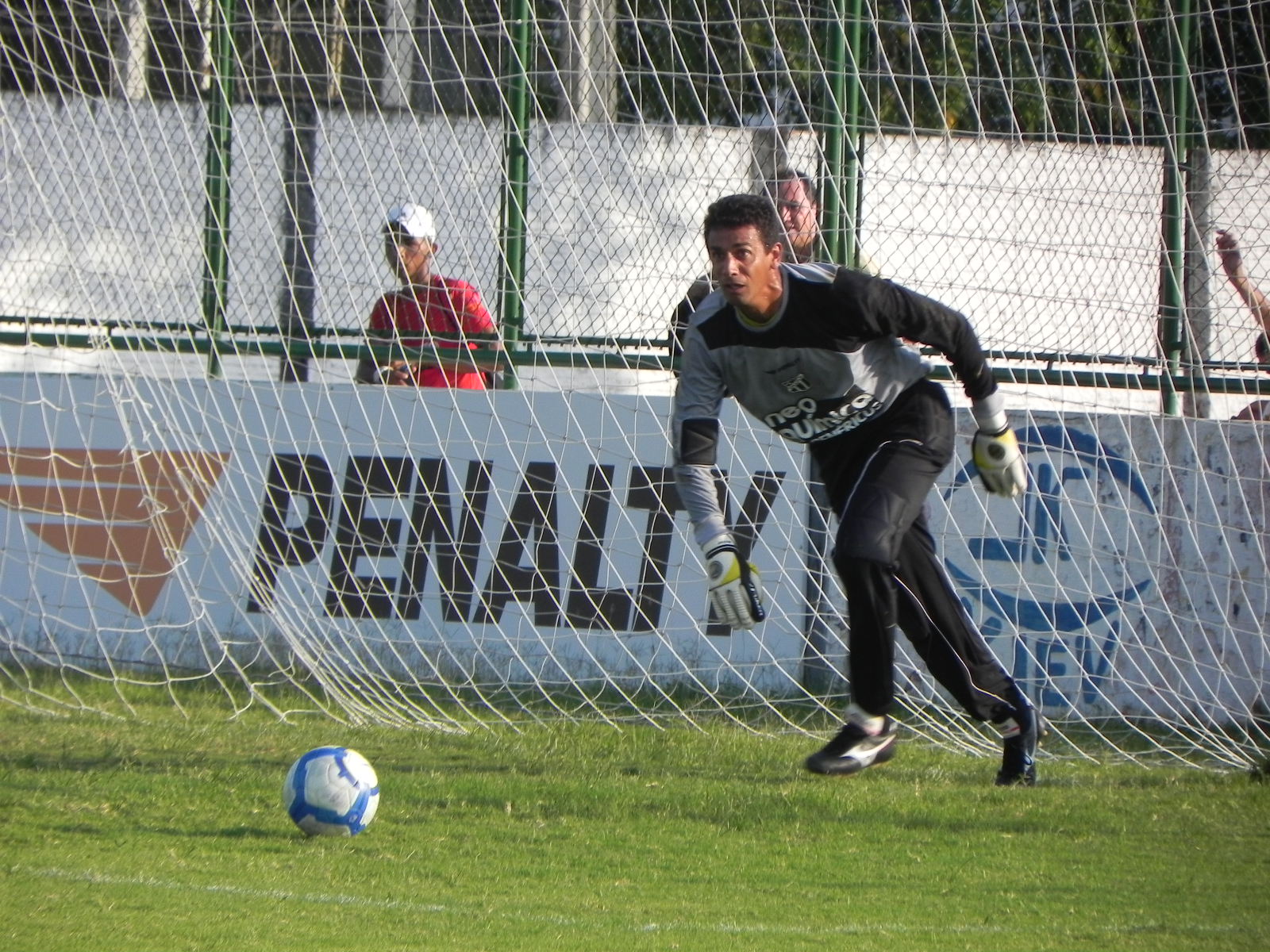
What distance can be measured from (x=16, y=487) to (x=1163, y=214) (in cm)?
596

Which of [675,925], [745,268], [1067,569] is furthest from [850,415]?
[1067,569]

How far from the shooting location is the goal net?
689 centimetres

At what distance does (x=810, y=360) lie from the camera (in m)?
5.07

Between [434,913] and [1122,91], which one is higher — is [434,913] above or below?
below

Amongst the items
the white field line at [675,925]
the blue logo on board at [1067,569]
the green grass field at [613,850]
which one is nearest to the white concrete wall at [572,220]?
the blue logo on board at [1067,569]

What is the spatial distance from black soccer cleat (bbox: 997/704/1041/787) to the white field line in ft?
5.21

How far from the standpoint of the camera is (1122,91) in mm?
6898

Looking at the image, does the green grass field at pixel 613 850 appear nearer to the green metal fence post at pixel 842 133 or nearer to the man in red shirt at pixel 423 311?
the man in red shirt at pixel 423 311

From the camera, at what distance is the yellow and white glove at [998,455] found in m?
5.21

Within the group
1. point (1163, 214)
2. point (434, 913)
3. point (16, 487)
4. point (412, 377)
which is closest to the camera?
point (434, 913)

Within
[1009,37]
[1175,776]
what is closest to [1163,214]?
[1009,37]

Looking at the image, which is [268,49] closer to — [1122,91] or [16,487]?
[16,487]

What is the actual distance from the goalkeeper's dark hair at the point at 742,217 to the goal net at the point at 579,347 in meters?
2.16

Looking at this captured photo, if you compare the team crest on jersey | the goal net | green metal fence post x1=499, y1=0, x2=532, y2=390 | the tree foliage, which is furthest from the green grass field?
the tree foliage
